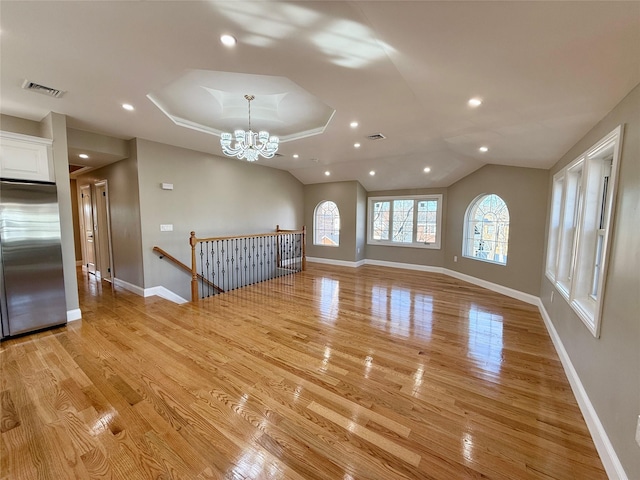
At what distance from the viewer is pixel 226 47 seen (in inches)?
81.7

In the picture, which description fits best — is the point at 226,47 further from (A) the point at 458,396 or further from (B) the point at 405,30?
(A) the point at 458,396

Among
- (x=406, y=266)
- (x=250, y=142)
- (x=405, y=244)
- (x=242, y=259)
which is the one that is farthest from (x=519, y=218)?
(x=242, y=259)

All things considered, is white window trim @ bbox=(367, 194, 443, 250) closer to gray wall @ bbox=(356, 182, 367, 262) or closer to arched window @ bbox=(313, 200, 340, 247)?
gray wall @ bbox=(356, 182, 367, 262)

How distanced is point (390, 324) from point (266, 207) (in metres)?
4.56

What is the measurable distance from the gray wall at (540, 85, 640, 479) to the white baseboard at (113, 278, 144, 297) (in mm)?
5702

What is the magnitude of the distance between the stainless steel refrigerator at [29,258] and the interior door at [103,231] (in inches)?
88.4

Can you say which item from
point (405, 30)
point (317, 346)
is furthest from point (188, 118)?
point (317, 346)

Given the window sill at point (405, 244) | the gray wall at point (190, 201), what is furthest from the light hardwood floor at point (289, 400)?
the window sill at point (405, 244)

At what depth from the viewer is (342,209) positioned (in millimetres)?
7582

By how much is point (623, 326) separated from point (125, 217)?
628 cm

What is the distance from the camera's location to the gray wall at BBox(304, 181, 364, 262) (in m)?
7.39

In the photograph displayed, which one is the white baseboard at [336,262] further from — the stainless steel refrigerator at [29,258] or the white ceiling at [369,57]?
the stainless steel refrigerator at [29,258]

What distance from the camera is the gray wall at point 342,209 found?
7387mm

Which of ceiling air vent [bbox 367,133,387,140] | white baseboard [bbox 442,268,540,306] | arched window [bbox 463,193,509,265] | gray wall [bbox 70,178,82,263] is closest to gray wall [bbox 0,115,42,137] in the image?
gray wall [bbox 70,178,82,263]
